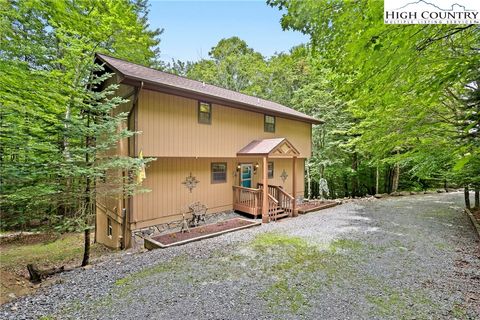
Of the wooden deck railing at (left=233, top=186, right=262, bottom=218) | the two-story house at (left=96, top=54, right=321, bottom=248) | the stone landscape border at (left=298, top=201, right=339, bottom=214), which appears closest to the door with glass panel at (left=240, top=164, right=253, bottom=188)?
the two-story house at (left=96, top=54, right=321, bottom=248)

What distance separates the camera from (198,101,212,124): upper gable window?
362 inches

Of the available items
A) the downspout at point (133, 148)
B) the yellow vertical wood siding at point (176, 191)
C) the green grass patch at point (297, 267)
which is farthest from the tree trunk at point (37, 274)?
the green grass patch at point (297, 267)

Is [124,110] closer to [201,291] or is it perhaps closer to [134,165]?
[134,165]

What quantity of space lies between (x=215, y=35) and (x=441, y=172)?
24.1 m

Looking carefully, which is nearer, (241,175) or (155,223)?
(155,223)

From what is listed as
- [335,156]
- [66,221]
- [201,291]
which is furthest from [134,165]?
[335,156]

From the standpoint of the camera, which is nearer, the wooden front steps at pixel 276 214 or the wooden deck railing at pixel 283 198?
the wooden front steps at pixel 276 214

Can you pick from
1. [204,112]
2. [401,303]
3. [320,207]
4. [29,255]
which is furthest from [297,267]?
[29,255]

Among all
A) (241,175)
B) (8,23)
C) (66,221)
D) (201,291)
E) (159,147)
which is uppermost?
(8,23)

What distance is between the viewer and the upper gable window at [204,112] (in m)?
9.19

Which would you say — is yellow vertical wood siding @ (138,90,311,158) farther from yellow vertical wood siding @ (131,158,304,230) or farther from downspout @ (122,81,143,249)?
yellow vertical wood siding @ (131,158,304,230)

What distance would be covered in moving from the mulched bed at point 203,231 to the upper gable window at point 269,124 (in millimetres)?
5039

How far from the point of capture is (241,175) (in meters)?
11.4

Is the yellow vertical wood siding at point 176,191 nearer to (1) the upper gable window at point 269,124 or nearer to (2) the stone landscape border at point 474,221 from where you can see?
(1) the upper gable window at point 269,124
